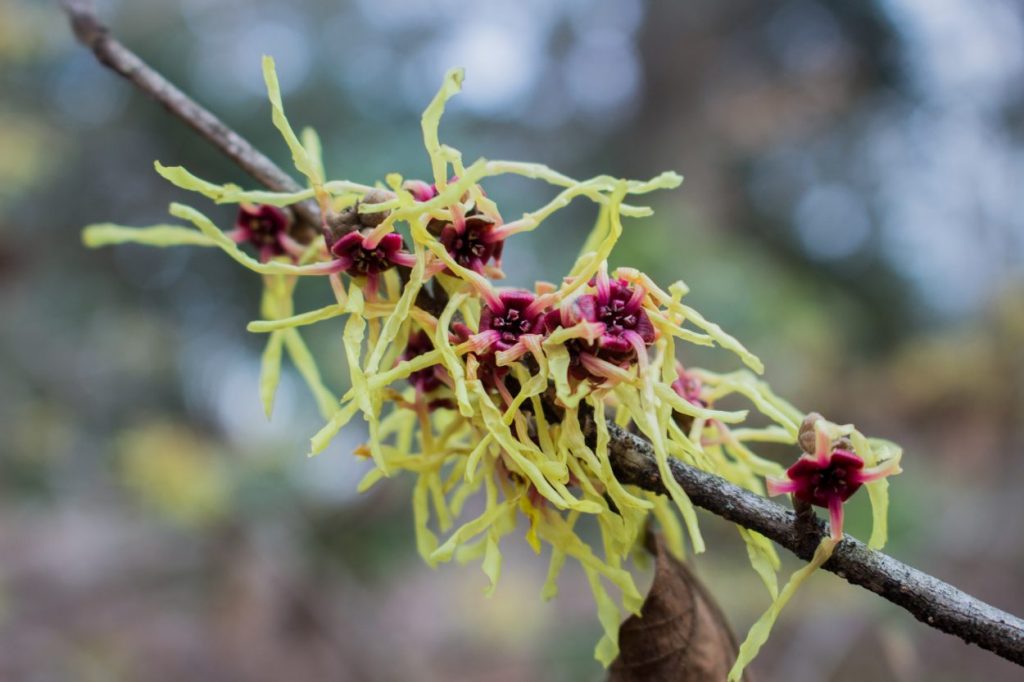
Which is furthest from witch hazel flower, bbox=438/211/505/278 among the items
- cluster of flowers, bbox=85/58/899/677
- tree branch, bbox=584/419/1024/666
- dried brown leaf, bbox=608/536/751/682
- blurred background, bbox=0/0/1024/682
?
blurred background, bbox=0/0/1024/682

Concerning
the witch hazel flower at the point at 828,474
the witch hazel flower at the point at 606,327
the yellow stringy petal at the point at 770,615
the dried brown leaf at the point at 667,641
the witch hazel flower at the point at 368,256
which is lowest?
the dried brown leaf at the point at 667,641

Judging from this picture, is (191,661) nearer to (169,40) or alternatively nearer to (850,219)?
(169,40)

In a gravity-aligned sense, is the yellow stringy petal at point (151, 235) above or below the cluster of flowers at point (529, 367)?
above

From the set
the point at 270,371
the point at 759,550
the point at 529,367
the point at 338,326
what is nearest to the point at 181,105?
the point at 270,371

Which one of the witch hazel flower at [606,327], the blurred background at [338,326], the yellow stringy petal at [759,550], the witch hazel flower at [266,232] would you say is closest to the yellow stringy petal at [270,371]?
the witch hazel flower at [266,232]

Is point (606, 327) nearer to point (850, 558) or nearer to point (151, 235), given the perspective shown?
point (850, 558)

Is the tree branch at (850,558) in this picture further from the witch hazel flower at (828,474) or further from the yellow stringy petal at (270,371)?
the yellow stringy petal at (270,371)

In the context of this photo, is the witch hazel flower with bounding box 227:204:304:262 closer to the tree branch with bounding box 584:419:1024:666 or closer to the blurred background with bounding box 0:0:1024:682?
the tree branch with bounding box 584:419:1024:666
